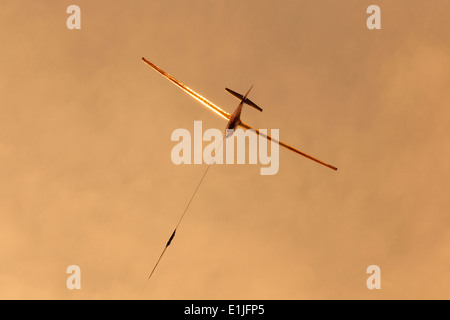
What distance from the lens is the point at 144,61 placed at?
37.8m

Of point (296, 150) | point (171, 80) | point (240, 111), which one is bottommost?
point (296, 150)
